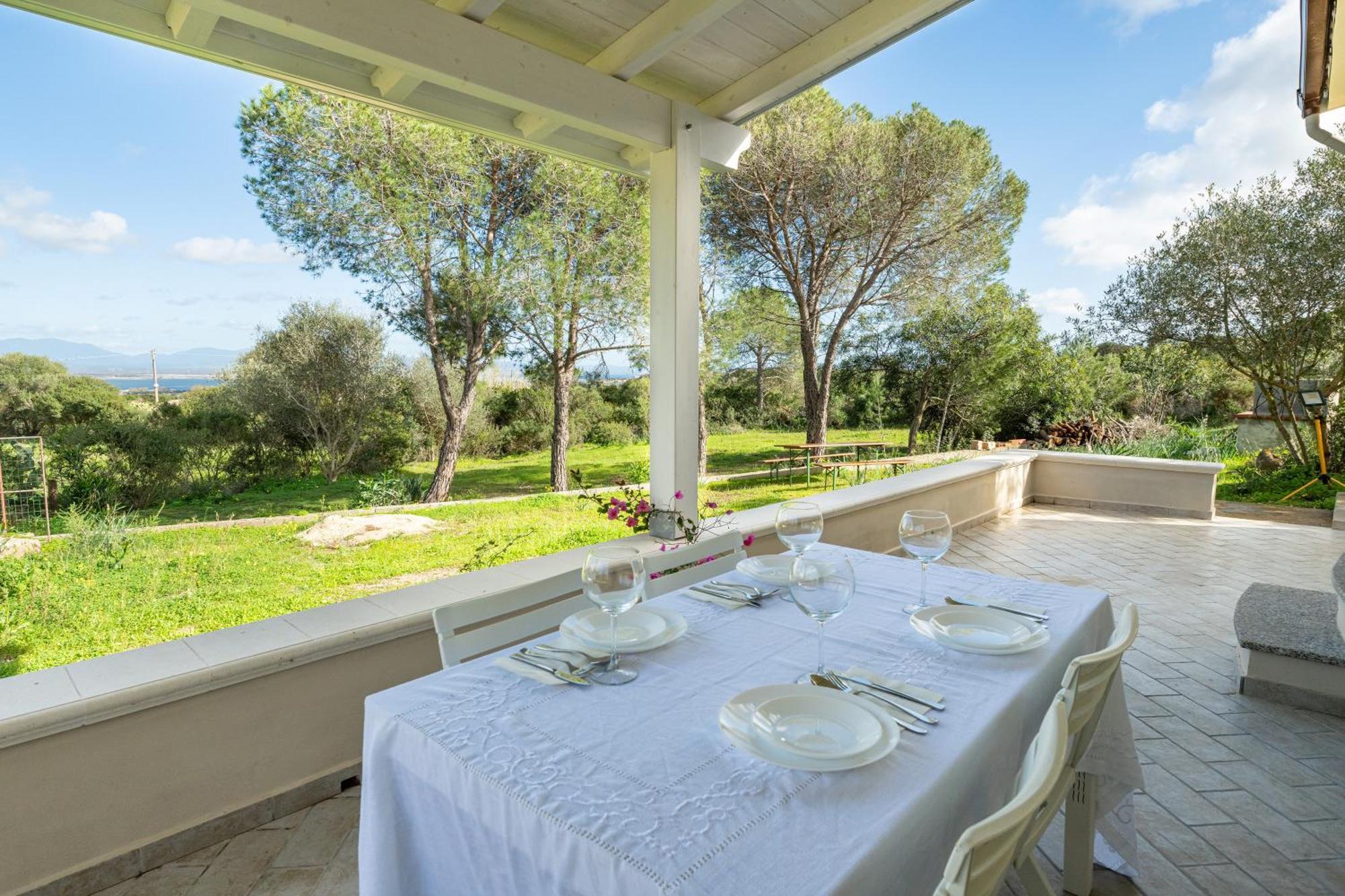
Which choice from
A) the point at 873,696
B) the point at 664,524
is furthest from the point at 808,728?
the point at 664,524

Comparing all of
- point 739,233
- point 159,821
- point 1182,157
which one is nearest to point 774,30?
→ point 159,821

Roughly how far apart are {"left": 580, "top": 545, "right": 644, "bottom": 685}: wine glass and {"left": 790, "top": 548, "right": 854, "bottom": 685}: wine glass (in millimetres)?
280

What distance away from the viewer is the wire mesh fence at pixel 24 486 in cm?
343

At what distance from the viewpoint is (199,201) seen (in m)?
5.21

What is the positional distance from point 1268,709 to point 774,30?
310cm

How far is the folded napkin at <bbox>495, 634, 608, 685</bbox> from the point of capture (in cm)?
112

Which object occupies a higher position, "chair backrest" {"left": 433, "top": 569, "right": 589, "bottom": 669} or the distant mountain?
the distant mountain

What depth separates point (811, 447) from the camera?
8.18 m

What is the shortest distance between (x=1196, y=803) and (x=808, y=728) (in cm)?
170

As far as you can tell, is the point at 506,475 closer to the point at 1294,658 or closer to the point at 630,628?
the point at 630,628

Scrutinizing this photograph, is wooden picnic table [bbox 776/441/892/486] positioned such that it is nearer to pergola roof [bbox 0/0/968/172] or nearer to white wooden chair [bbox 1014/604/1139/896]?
pergola roof [bbox 0/0/968/172]

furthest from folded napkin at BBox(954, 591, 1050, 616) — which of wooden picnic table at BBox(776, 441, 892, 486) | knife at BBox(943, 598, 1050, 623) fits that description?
wooden picnic table at BBox(776, 441, 892, 486)

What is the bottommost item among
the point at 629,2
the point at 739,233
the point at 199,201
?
the point at 629,2

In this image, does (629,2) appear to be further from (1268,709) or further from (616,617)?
(1268,709)
